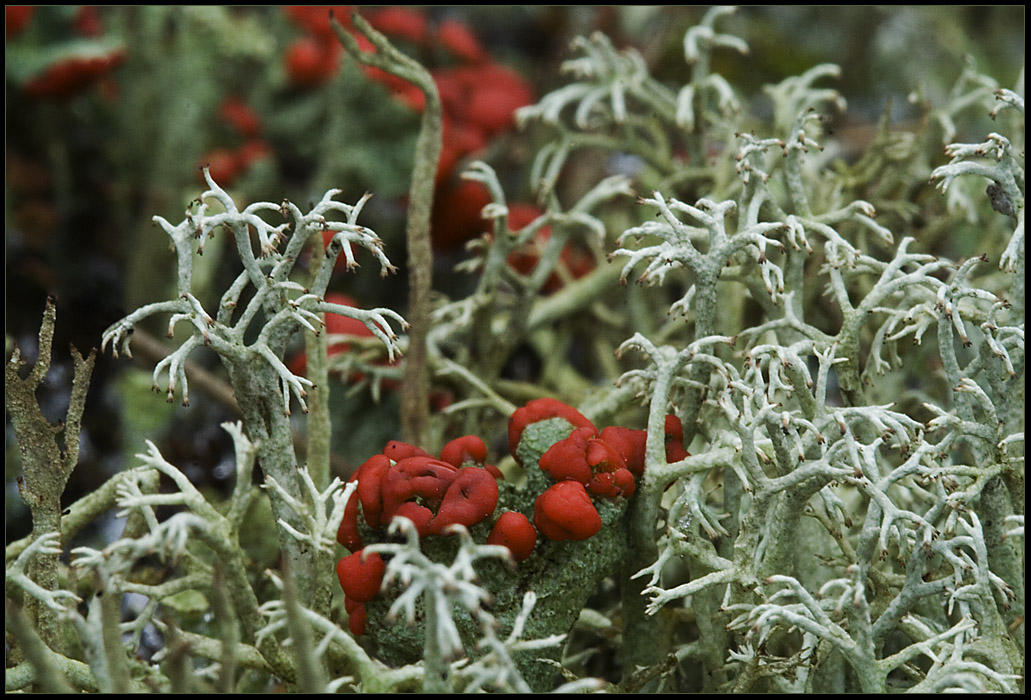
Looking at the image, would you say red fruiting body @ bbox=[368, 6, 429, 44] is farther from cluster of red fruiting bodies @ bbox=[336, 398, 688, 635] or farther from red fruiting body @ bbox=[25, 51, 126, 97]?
cluster of red fruiting bodies @ bbox=[336, 398, 688, 635]

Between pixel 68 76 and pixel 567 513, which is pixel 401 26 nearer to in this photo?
pixel 68 76

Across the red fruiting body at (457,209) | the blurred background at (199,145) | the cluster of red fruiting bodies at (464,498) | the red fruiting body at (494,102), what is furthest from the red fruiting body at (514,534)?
the red fruiting body at (494,102)

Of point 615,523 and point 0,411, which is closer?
point 615,523

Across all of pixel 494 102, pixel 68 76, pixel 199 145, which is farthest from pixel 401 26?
pixel 68 76

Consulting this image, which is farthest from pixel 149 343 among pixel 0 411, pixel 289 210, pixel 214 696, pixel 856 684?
pixel 856 684

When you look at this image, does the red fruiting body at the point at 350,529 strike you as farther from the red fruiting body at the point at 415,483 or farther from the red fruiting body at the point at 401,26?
the red fruiting body at the point at 401,26

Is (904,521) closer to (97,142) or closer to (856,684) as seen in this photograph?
(856,684)
